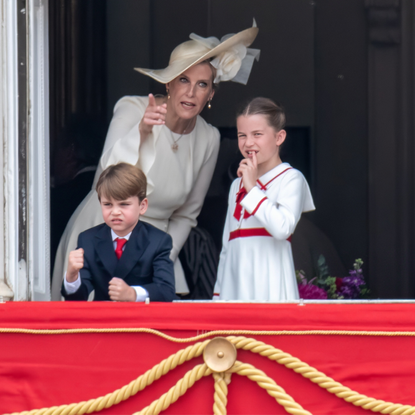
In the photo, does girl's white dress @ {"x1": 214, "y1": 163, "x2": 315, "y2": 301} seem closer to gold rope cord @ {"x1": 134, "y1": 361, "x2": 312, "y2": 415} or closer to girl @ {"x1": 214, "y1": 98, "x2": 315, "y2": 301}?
girl @ {"x1": 214, "y1": 98, "x2": 315, "y2": 301}

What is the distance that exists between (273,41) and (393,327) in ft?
7.80

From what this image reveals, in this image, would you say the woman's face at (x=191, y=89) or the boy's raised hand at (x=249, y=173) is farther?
the woman's face at (x=191, y=89)

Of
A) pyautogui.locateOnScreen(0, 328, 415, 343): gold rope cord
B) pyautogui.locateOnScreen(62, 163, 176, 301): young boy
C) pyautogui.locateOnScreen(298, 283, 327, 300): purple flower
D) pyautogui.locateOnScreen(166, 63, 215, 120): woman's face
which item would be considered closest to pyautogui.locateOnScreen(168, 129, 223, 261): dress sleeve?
pyautogui.locateOnScreen(166, 63, 215, 120): woman's face

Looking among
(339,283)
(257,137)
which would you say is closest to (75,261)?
(257,137)

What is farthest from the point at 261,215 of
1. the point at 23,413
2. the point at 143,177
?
the point at 23,413

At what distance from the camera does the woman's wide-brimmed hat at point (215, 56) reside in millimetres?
3072

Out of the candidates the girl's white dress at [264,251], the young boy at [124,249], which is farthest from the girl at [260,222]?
the young boy at [124,249]

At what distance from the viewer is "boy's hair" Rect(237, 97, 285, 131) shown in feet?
9.04

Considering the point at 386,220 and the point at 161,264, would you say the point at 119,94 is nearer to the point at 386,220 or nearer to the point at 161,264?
the point at 386,220

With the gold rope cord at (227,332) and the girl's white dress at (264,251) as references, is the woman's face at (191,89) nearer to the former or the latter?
the girl's white dress at (264,251)

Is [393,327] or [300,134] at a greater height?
[300,134]

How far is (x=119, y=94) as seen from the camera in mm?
Result: 4121

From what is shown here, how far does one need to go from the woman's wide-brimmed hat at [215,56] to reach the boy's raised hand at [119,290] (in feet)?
3.60

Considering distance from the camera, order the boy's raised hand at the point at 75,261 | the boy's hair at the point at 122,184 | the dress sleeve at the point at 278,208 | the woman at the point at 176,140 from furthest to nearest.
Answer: the woman at the point at 176,140 < the dress sleeve at the point at 278,208 < the boy's hair at the point at 122,184 < the boy's raised hand at the point at 75,261
